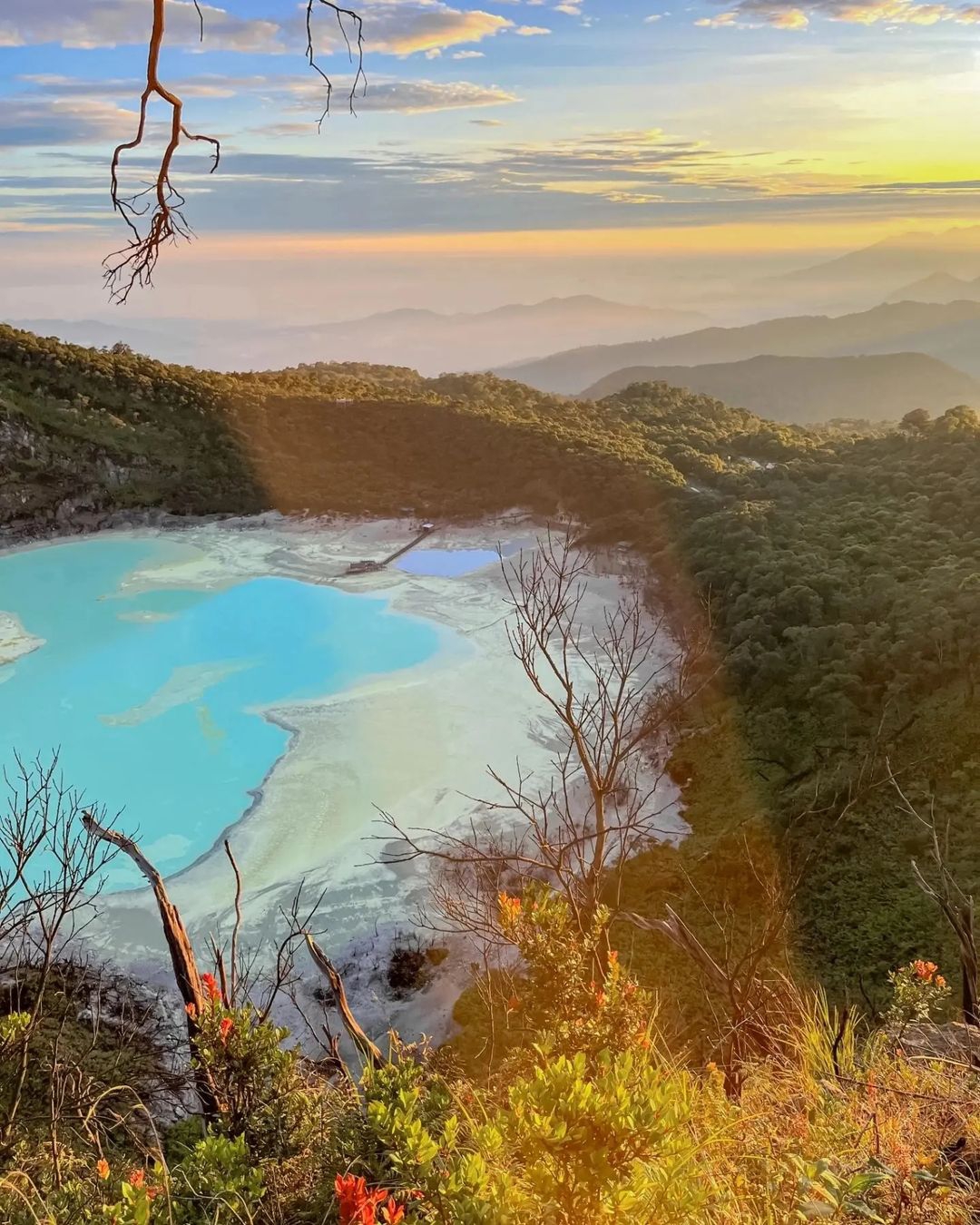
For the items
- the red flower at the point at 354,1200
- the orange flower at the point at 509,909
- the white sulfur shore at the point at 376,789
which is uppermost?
the red flower at the point at 354,1200

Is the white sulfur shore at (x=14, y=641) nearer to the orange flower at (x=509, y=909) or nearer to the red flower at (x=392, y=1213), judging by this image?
the orange flower at (x=509, y=909)

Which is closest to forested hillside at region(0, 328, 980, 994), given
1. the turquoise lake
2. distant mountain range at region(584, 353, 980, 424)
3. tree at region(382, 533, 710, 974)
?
tree at region(382, 533, 710, 974)

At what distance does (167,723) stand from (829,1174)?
14666mm

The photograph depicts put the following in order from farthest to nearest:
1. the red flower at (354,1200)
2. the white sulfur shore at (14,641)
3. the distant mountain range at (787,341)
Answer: the distant mountain range at (787,341), the white sulfur shore at (14,641), the red flower at (354,1200)

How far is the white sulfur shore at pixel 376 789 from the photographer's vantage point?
9844 mm

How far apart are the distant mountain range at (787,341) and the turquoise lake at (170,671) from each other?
75513 millimetres

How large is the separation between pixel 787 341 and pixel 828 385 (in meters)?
32.6

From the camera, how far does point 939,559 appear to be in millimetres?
15172

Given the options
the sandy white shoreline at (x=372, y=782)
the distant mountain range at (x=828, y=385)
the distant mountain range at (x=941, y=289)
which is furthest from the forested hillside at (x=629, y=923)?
the distant mountain range at (x=941, y=289)

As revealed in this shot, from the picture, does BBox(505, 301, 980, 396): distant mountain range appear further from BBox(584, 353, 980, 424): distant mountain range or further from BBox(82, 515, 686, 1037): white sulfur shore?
BBox(82, 515, 686, 1037): white sulfur shore

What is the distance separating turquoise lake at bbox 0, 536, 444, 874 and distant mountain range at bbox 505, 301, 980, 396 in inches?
2973

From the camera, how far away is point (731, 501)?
21375mm

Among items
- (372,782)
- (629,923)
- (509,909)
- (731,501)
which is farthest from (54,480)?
(509,909)

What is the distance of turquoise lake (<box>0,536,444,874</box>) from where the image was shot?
13.2 m
